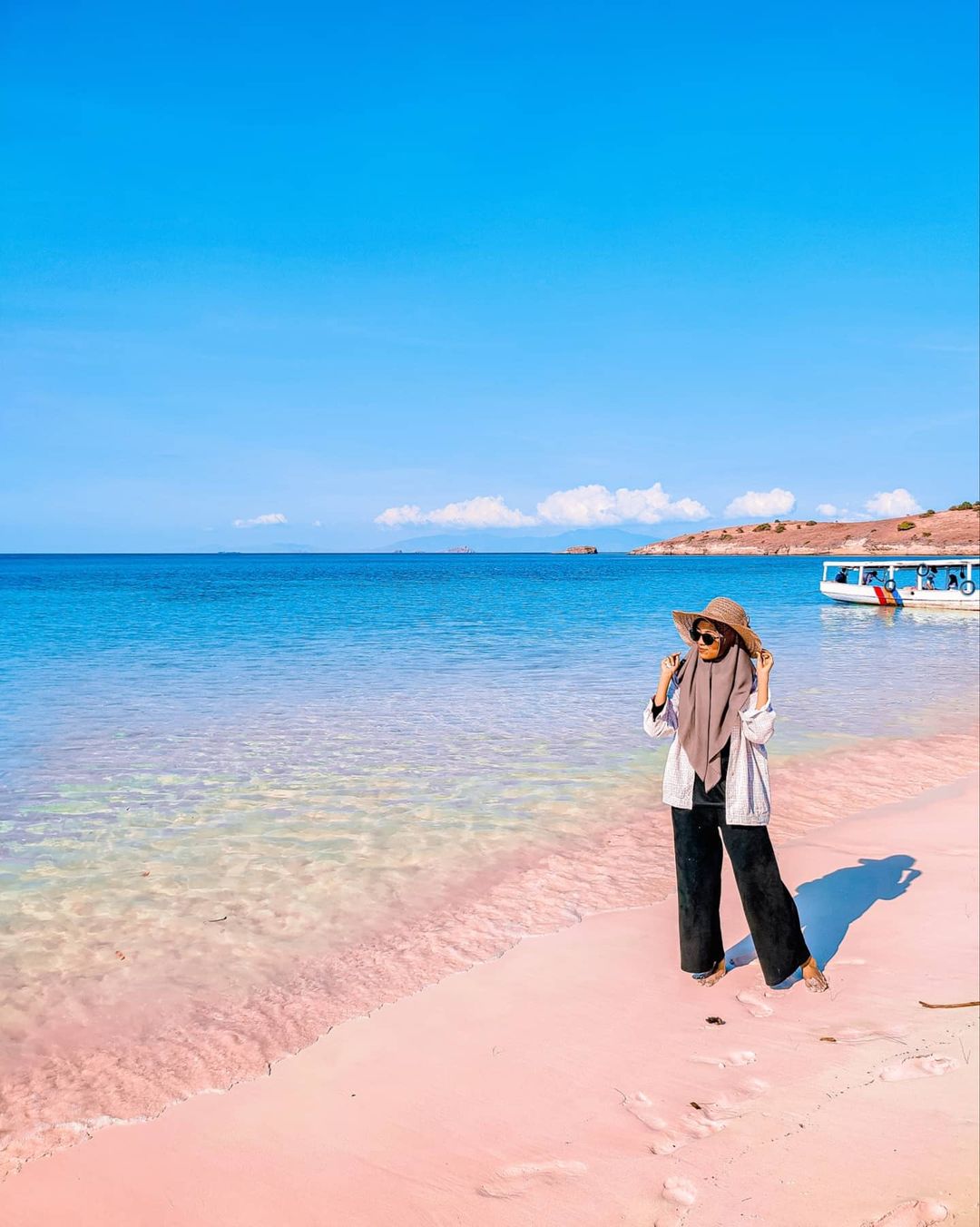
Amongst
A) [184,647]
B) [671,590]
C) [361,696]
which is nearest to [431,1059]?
[361,696]

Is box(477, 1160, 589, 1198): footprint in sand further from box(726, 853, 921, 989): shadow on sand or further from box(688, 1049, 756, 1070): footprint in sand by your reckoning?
box(726, 853, 921, 989): shadow on sand

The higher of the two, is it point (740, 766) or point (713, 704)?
point (713, 704)

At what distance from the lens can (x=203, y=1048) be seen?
448 centimetres

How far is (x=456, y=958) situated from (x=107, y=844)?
4005mm

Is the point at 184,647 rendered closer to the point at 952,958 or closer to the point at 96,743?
the point at 96,743

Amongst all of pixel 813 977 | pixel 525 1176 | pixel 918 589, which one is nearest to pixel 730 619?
pixel 813 977

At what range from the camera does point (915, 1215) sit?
3014 mm

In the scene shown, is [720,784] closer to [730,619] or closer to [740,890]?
[740,890]

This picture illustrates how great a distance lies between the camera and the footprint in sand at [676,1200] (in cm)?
309

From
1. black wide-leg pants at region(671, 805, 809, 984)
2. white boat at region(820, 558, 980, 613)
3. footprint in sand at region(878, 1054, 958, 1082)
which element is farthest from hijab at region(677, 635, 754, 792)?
white boat at region(820, 558, 980, 613)

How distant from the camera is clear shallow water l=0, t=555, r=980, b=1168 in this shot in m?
4.90

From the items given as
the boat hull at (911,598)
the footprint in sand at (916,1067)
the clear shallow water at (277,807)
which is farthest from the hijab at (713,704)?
the boat hull at (911,598)

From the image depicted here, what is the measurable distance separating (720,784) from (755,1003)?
1274mm

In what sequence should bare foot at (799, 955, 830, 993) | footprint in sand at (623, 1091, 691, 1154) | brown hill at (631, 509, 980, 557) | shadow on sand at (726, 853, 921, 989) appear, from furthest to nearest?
1. brown hill at (631, 509, 980, 557)
2. shadow on sand at (726, 853, 921, 989)
3. bare foot at (799, 955, 830, 993)
4. footprint in sand at (623, 1091, 691, 1154)
